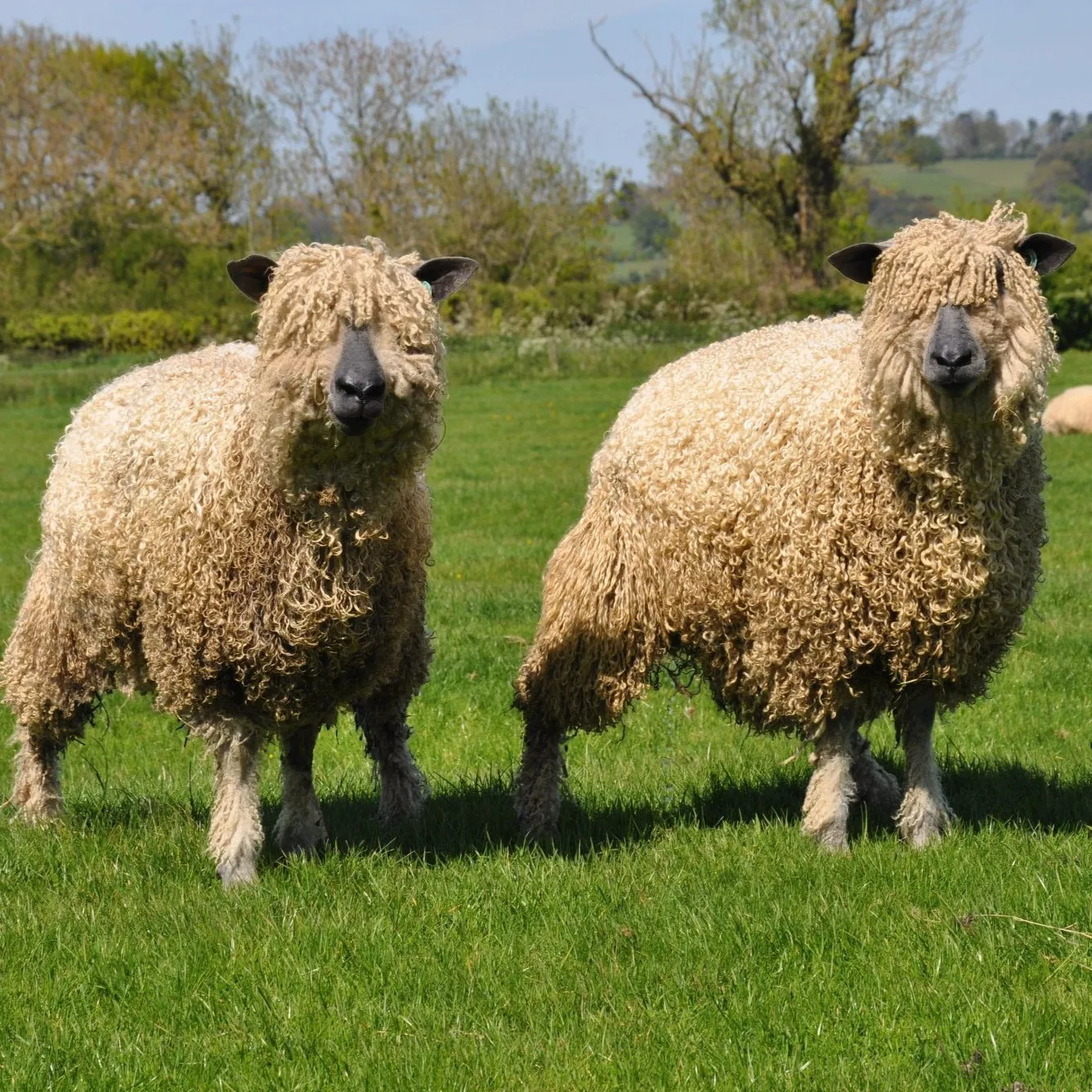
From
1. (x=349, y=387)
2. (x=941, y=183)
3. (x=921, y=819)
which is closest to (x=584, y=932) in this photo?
(x=921, y=819)

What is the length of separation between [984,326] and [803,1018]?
90.7 inches

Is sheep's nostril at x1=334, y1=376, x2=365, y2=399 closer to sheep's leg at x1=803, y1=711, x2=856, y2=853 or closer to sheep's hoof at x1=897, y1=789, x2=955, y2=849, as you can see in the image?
sheep's leg at x1=803, y1=711, x2=856, y2=853

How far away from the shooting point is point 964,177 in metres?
136

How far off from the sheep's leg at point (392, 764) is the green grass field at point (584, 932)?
207 millimetres

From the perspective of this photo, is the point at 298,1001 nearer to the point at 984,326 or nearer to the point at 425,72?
the point at 984,326

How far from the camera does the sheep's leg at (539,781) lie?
19.2ft

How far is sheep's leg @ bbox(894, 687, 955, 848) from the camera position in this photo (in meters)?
5.27

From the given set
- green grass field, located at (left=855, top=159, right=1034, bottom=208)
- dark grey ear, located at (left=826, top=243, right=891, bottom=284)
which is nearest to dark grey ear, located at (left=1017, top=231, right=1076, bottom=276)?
dark grey ear, located at (left=826, top=243, right=891, bottom=284)

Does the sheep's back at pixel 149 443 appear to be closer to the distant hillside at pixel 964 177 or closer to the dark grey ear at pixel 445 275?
the dark grey ear at pixel 445 275

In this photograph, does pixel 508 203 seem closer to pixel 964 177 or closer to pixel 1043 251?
pixel 1043 251

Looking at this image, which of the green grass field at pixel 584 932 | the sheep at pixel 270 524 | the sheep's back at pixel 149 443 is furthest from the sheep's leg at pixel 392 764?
the sheep's back at pixel 149 443

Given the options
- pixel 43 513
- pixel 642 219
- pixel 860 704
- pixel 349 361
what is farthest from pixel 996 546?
pixel 642 219

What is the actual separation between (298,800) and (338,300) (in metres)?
1.98

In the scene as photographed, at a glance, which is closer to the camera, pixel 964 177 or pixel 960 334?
pixel 960 334
